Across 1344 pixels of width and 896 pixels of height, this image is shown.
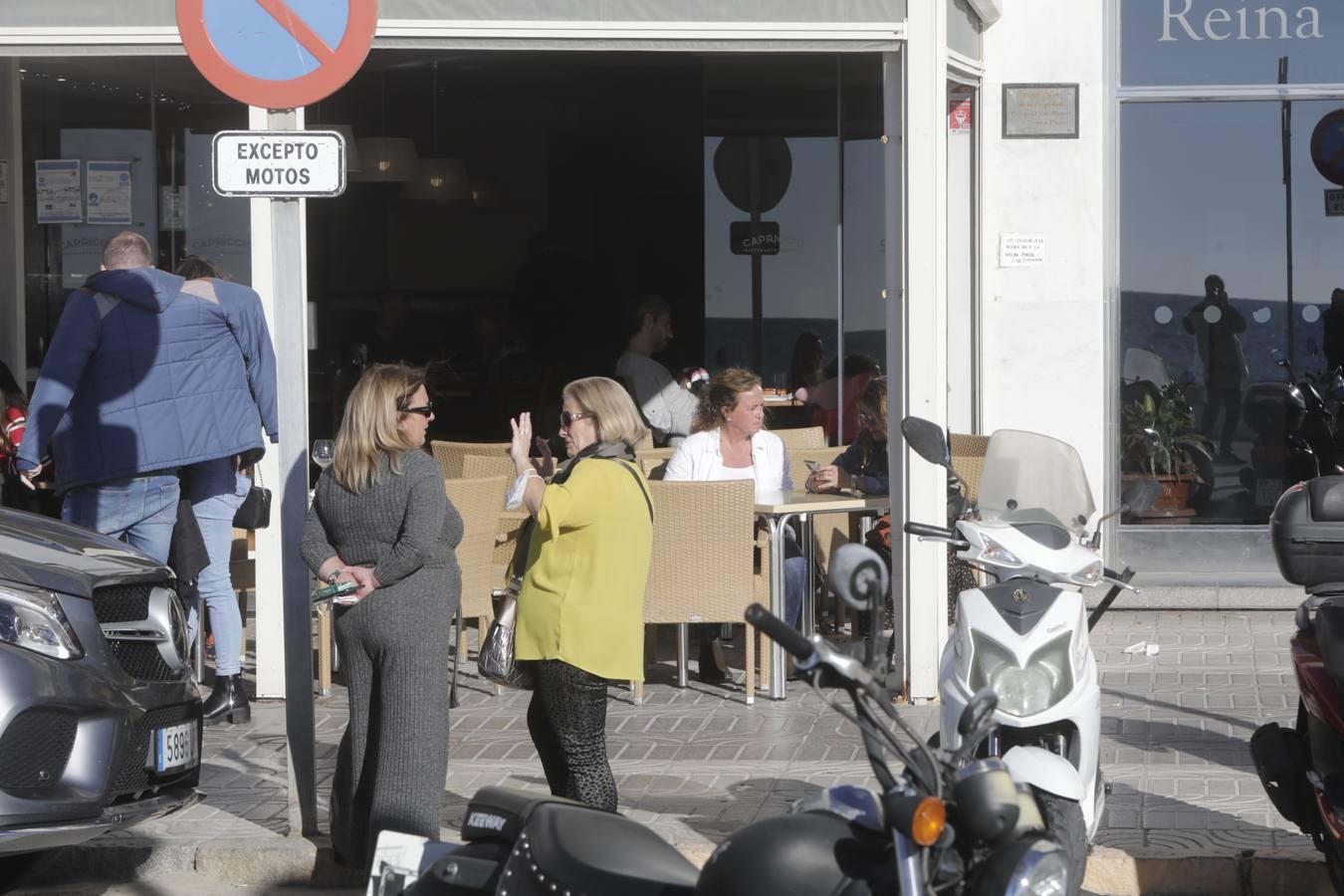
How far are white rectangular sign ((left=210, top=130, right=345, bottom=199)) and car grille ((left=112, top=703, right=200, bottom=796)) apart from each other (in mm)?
1660

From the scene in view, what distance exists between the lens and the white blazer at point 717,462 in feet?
29.1

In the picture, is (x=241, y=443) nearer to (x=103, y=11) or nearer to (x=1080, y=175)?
(x=103, y=11)

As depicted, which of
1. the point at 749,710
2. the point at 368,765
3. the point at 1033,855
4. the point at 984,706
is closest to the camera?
the point at 1033,855

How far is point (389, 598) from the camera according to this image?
544cm

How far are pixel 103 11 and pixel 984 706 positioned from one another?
19.7 feet

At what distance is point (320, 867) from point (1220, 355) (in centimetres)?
687

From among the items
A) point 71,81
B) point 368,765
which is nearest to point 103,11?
point 71,81

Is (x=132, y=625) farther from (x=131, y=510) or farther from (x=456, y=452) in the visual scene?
(x=456, y=452)

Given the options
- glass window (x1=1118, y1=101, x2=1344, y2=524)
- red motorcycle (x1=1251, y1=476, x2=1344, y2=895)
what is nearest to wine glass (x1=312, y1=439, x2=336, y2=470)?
red motorcycle (x1=1251, y1=476, x2=1344, y2=895)

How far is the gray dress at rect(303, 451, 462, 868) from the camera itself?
5402mm

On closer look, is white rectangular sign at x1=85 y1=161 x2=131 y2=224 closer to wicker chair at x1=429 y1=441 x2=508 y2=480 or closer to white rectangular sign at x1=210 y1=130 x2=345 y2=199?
wicker chair at x1=429 y1=441 x2=508 y2=480

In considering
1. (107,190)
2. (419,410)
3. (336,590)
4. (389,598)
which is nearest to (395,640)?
(389,598)

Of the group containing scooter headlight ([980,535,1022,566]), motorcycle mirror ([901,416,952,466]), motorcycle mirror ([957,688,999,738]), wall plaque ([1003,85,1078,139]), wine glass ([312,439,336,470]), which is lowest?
motorcycle mirror ([957,688,999,738])

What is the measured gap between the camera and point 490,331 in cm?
1499
